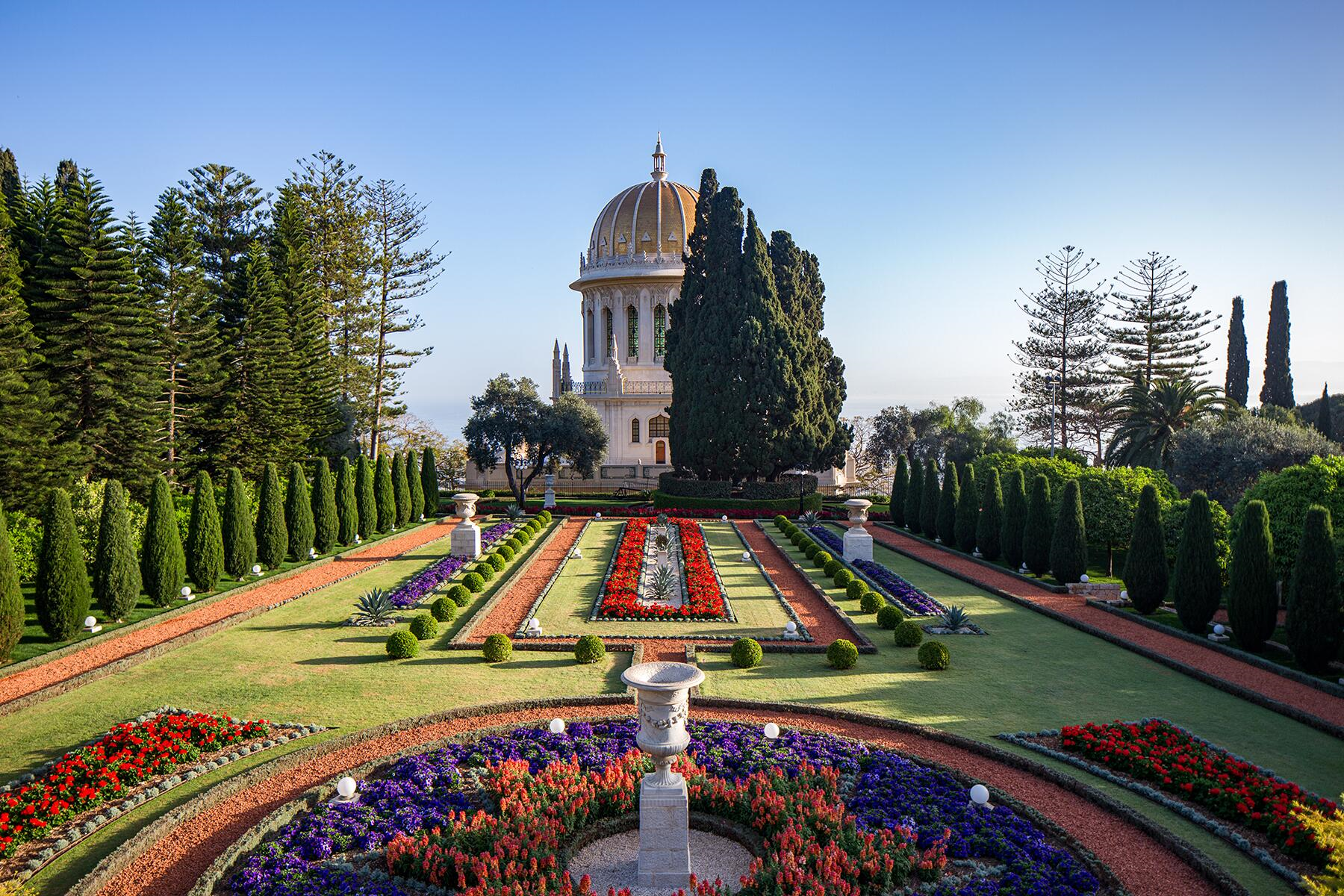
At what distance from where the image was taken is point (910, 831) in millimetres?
8094

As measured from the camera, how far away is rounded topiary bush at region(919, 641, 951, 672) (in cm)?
1391

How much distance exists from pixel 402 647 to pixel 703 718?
569cm

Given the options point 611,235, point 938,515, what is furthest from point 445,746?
point 611,235

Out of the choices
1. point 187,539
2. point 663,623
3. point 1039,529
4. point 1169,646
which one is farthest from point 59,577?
point 1039,529

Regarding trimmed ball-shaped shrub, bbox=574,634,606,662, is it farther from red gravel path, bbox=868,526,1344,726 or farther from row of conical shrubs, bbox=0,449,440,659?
red gravel path, bbox=868,526,1344,726

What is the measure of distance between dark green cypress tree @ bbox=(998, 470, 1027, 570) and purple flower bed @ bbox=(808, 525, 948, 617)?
3.62 meters

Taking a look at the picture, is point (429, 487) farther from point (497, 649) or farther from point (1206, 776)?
point (1206, 776)

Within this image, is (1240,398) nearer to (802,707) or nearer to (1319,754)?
(1319,754)

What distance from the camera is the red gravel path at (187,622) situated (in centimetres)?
1317

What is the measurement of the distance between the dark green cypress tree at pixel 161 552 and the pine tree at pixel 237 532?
287 cm

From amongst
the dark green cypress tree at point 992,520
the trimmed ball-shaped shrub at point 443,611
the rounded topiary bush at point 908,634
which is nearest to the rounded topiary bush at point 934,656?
the rounded topiary bush at point 908,634

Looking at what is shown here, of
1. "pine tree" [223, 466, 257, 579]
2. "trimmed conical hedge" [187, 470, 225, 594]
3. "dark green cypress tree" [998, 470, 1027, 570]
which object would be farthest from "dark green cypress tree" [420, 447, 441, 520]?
"dark green cypress tree" [998, 470, 1027, 570]

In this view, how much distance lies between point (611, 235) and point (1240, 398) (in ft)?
132

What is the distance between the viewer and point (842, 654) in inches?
544
